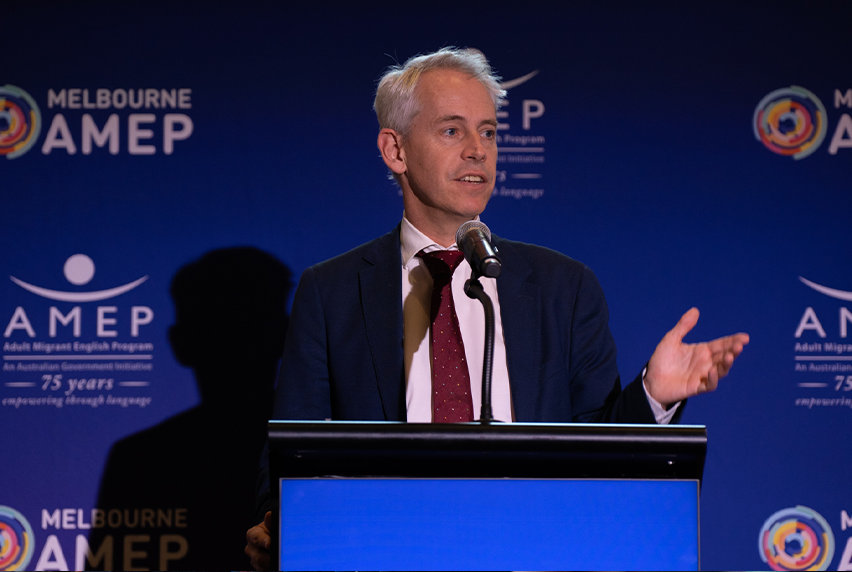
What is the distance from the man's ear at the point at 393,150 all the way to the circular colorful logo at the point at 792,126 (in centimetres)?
166

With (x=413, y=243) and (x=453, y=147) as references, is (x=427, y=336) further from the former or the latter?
(x=453, y=147)

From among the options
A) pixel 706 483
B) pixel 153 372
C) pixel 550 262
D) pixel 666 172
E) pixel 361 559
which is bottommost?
pixel 706 483

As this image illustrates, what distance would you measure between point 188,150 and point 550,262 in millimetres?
1670

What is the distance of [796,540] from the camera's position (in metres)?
2.96

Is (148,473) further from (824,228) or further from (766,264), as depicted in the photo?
(824,228)

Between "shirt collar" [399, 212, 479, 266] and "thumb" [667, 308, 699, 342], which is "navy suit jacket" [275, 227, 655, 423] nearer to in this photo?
"shirt collar" [399, 212, 479, 266]

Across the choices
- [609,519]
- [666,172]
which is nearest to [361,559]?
[609,519]

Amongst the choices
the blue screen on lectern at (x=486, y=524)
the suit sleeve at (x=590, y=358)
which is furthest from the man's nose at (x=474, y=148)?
the blue screen on lectern at (x=486, y=524)

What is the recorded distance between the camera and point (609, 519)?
0.93 m

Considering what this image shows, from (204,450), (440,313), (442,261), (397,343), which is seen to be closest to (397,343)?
(397,343)

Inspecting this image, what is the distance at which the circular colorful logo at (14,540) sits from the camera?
2.96 meters

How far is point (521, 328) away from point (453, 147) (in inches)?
19.9

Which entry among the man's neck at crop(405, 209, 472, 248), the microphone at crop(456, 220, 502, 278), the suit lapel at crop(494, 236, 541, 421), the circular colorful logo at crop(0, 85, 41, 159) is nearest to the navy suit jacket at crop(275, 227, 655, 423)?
the suit lapel at crop(494, 236, 541, 421)

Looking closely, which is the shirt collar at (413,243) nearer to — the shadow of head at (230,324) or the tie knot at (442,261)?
the tie knot at (442,261)
